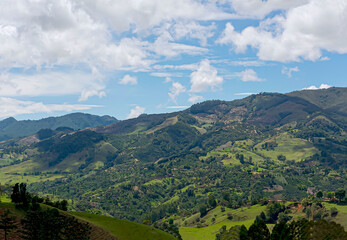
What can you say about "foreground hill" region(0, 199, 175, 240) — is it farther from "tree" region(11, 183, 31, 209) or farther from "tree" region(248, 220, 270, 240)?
"tree" region(248, 220, 270, 240)

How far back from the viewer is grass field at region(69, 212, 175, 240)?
139887 millimetres

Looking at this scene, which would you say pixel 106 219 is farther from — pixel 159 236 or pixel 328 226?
pixel 328 226

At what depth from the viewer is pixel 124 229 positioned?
481 feet

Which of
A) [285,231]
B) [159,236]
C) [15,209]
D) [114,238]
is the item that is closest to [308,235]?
[285,231]

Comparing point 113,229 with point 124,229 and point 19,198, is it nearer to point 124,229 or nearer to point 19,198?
point 124,229

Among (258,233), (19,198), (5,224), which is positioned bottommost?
(258,233)

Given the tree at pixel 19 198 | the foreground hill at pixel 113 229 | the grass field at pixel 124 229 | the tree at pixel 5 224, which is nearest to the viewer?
the tree at pixel 5 224

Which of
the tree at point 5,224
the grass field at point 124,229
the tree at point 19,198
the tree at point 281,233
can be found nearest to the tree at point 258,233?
the tree at point 281,233

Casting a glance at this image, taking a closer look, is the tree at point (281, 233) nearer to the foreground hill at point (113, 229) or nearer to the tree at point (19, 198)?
the foreground hill at point (113, 229)

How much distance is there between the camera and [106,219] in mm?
157750

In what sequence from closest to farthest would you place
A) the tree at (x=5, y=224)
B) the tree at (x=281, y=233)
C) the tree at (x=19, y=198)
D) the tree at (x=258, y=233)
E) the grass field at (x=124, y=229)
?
the tree at (x=5, y=224) → the tree at (x=19, y=198) → the tree at (x=281, y=233) → the tree at (x=258, y=233) → the grass field at (x=124, y=229)

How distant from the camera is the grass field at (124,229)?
140 m

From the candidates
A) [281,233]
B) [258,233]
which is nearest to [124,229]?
[258,233]

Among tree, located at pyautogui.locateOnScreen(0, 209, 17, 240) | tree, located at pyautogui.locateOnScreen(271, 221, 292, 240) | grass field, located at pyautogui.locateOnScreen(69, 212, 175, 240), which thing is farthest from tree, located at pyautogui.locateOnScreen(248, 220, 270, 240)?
tree, located at pyautogui.locateOnScreen(0, 209, 17, 240)
